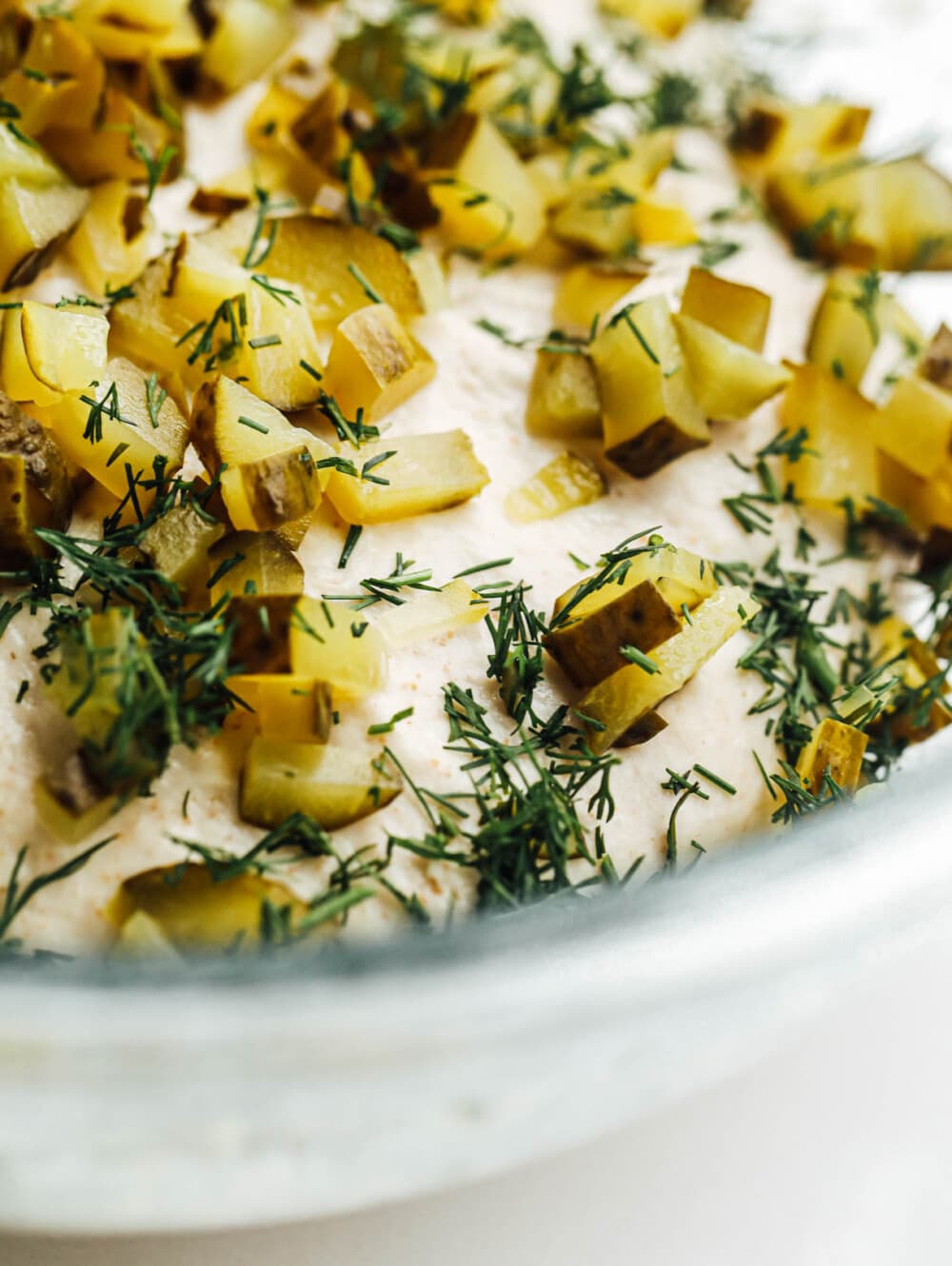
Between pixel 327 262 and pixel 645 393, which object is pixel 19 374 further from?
pixel 645 393

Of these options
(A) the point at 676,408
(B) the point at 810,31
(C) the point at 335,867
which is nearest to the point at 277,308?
(A) the point at 676,408

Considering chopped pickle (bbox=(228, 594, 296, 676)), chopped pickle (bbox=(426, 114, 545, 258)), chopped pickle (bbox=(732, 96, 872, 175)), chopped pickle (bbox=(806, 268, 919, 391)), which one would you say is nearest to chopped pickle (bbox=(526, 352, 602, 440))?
chopped pickle (bbox=(426, 114, 545, 258))

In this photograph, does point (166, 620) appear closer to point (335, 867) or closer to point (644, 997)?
point (335, 867)

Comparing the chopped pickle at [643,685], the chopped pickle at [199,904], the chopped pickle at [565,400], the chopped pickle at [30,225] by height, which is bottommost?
the chopped pickle at [199,904]

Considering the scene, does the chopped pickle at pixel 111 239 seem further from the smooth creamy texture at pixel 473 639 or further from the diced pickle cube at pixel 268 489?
the diced pickle cube at pixel 268 489

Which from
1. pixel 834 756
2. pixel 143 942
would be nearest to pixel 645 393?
pixel 834 756

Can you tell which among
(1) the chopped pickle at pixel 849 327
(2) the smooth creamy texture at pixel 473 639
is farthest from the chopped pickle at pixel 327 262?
(1) the chopped pickle at pixel 849 327

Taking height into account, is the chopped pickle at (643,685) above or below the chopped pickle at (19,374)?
below

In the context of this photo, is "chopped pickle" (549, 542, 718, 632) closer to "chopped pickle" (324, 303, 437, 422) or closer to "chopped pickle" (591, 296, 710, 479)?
"chopped pickle" (591, 296, 710, 479)
